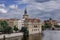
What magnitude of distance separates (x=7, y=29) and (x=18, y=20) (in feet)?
20.0

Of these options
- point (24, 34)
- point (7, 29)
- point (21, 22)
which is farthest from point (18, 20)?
point (7, 29)

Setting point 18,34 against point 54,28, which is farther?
point 54,28

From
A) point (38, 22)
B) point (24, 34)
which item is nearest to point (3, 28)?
point (24, 34)

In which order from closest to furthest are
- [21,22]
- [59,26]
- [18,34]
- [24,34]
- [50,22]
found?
[18,34]
[24,34]
[21,22]
[50,22]
[59,26]

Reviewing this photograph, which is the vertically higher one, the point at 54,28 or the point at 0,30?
the point at 0,30

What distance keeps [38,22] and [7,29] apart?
6.45 meters

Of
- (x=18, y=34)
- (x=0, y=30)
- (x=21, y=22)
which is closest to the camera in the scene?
(x=0, y=30)

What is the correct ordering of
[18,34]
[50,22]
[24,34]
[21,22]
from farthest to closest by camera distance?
[50,22]
[21,22]
[24,34]
[18,34]

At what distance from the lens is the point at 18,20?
14.1 meters

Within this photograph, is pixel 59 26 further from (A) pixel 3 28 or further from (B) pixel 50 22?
(A) pixel 3 28

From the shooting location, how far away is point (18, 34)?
852cm

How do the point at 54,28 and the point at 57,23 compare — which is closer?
the point at 54,28

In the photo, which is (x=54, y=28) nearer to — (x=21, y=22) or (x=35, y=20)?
(x=35, y=20)

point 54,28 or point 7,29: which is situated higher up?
point 7,29
